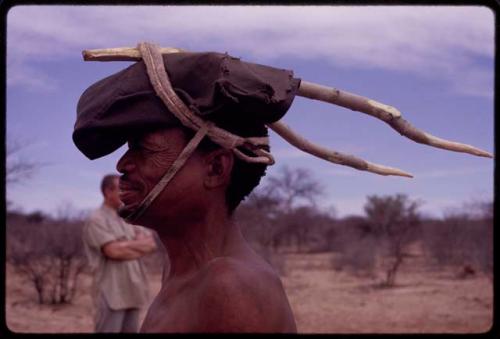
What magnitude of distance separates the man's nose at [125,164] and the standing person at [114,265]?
3.93m

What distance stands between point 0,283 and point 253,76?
1.69 m

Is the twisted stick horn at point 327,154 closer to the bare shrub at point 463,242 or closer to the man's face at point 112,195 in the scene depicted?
the man's face at point 112,195

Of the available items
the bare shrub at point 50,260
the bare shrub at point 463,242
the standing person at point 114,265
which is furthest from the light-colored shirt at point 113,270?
the bare shrub at point 463,242

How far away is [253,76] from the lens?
5.93ft

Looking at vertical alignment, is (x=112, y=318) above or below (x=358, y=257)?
above

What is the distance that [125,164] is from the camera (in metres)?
1.90

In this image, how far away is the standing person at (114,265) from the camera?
581 cm

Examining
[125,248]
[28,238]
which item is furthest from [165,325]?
[28,238]

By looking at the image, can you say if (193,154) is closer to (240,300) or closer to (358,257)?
(240,300)

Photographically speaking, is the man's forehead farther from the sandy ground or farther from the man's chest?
the sandy ground

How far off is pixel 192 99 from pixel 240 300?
1.57ft

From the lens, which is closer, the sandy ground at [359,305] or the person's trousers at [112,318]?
the person's trousers at [112,318]

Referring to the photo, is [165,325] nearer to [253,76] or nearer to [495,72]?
[253,76]

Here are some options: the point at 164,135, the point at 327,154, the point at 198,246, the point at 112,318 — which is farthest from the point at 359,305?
the point at 164,135
